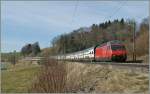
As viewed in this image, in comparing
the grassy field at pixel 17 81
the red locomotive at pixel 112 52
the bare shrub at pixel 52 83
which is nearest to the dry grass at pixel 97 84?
the bare shrub at pixel 52 83

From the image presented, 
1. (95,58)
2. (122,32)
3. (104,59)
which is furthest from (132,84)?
(95,58)

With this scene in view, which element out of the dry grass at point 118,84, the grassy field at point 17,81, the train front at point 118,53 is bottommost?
the grassy field at point 17,81

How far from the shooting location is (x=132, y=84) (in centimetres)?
1550

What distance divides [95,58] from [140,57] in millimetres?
5863

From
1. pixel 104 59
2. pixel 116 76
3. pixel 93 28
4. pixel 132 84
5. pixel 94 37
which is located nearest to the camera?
pixel 93 28

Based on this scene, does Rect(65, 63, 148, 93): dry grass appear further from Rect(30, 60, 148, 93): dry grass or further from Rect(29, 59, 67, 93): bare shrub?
Rect(29, 59, 67, 93): bare shrub

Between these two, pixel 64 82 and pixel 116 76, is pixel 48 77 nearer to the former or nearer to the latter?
pixel 64 82

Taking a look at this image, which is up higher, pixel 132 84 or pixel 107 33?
pixel 107 33

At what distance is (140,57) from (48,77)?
30.6 metres

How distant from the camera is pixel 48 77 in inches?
614

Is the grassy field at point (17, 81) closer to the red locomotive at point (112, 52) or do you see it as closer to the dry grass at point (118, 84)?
the dry grass at point (118, 84)

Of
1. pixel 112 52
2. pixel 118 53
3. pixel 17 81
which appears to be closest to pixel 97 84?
pixel 112 52

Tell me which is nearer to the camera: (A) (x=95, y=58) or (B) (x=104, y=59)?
(B) (x=104, y=59)

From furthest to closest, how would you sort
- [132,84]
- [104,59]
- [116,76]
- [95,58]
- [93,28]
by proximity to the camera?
[95,58] → [104,59] → [116,76] → [132,84] → [93,28]
